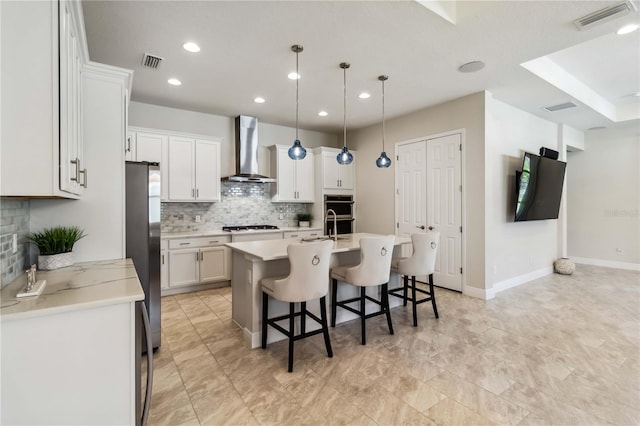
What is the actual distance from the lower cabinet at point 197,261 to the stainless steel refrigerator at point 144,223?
181cm

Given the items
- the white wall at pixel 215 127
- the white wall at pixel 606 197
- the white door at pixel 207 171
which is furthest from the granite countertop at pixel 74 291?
the white wall at pixel 606 197

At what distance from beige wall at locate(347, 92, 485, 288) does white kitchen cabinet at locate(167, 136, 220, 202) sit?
2.83 metres

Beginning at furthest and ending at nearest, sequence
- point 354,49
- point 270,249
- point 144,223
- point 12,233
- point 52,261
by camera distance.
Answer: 1. point 354,49
2. point 270,249
3. point 144,223
4. point 52,261
5. point 12,233

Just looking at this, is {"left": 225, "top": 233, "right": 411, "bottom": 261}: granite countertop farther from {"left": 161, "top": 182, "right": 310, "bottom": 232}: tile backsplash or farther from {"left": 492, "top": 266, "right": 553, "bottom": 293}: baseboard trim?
{"left": 492, "top": 266, "right": 553, "bottom": 293}: baseboard trim

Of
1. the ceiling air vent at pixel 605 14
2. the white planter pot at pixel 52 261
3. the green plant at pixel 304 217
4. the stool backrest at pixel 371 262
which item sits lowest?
the stool backrest at pixel 371 262

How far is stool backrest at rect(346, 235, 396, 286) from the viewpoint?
286 centimetres

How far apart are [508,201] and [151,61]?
200 inches

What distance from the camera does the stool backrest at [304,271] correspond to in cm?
242

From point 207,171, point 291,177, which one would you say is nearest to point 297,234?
point 291,177

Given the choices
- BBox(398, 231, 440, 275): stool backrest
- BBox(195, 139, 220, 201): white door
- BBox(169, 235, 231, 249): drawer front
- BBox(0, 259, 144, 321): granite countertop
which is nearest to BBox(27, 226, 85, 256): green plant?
BBox(0, 259, 144, 321): granite countertop

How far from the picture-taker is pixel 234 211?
216 inches

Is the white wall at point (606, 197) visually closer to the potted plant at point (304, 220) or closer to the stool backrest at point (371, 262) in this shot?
the potted plant at point (304, 220)

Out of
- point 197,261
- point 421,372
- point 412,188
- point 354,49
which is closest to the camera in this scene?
point 421,372

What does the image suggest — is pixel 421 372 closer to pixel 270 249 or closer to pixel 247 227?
pixel 270 249
